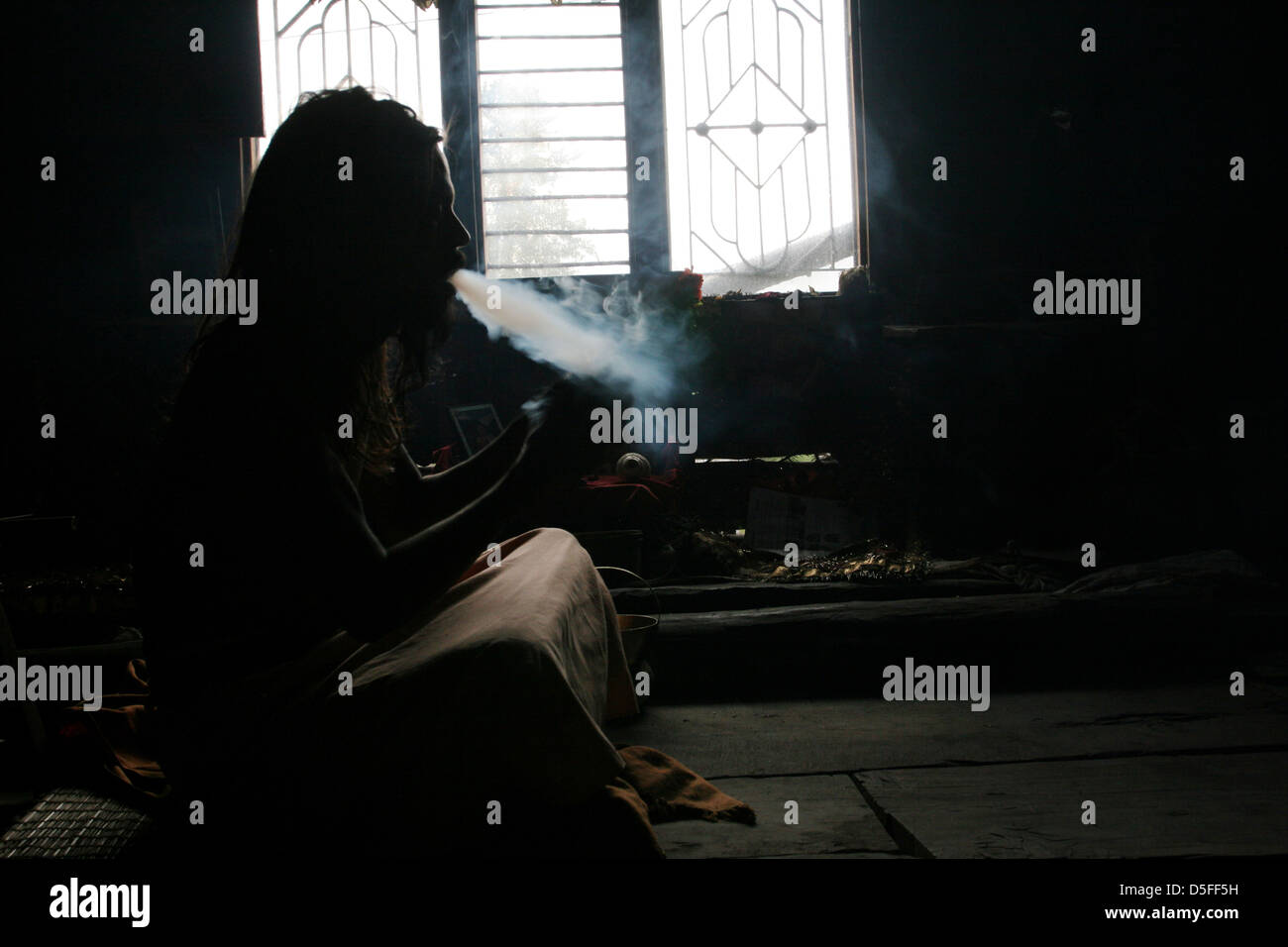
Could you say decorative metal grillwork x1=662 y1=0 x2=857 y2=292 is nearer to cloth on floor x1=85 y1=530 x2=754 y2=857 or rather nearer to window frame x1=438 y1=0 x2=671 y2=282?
window frame x1=438 y1=0 x2=671 y2=282

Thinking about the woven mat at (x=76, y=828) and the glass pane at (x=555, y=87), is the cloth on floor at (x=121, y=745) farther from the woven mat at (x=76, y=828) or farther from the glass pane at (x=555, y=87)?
the glass pane at (x=555, y=87)

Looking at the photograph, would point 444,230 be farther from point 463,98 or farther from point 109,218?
point 109,218

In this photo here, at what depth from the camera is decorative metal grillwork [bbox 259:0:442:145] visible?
5816 mm

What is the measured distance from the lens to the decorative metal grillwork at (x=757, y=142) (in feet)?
19.7

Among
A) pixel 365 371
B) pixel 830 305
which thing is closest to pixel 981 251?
pixel 830 305

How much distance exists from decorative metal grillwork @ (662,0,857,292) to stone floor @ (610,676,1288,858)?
360 centimetres

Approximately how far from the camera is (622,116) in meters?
5.97

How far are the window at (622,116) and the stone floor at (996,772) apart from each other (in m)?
3.59

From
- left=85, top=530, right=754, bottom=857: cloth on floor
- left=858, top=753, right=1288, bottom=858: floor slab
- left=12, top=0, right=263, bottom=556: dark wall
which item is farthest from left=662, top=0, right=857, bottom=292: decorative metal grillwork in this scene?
left=85, top=530, right=754, bottom=857: cloth on floor

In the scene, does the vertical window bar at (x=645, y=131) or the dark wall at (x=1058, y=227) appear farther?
the vertical window bar at (x=645, y=131)

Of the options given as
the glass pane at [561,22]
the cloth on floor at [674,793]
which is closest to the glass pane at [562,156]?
the glass pane at [561,22]

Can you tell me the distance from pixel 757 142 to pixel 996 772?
485 centimetres

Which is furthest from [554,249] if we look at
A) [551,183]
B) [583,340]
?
[583,340]

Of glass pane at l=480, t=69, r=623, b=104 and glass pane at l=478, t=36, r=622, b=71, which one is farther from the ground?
glass pane at l=478, t=36, r=622, b=71
